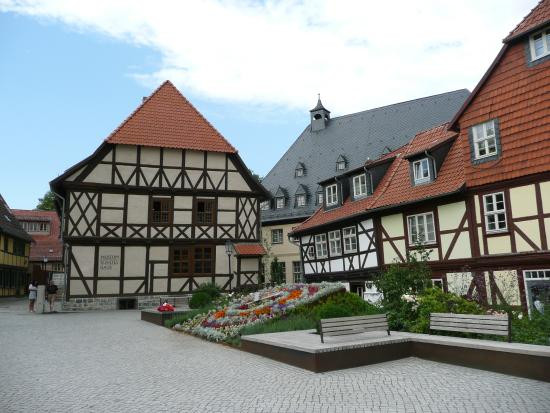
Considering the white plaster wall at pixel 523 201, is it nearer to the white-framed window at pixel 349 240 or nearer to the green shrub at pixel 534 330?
the green shrub at pixel 534 330

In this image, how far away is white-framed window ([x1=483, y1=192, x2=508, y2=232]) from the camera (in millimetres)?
15133

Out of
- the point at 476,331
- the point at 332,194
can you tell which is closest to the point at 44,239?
the point at 332,194

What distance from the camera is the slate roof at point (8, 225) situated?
3798cm

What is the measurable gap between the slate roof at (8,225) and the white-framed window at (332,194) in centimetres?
2650

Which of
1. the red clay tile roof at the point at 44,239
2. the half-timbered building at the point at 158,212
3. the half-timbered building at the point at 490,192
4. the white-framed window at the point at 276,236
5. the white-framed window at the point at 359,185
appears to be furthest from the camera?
the red clay tile roof at the point at 44,239

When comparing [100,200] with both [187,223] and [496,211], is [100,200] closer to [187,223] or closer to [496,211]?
[187,223]

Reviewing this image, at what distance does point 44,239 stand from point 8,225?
1022cm

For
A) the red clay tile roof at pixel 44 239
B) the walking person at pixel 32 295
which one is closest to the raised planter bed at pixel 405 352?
the walking person at pixel 32 295

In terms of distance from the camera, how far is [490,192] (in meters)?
15.4

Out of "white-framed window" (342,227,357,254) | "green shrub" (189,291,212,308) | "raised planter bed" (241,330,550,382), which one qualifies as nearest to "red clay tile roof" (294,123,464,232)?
"white-framed window" (342,227,357,254)

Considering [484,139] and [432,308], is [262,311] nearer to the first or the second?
[432,308]

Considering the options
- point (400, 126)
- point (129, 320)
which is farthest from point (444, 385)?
point (400, 126)

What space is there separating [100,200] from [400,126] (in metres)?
21.8

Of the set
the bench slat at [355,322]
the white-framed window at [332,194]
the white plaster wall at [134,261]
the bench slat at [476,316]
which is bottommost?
the bench slat at [355,322]
